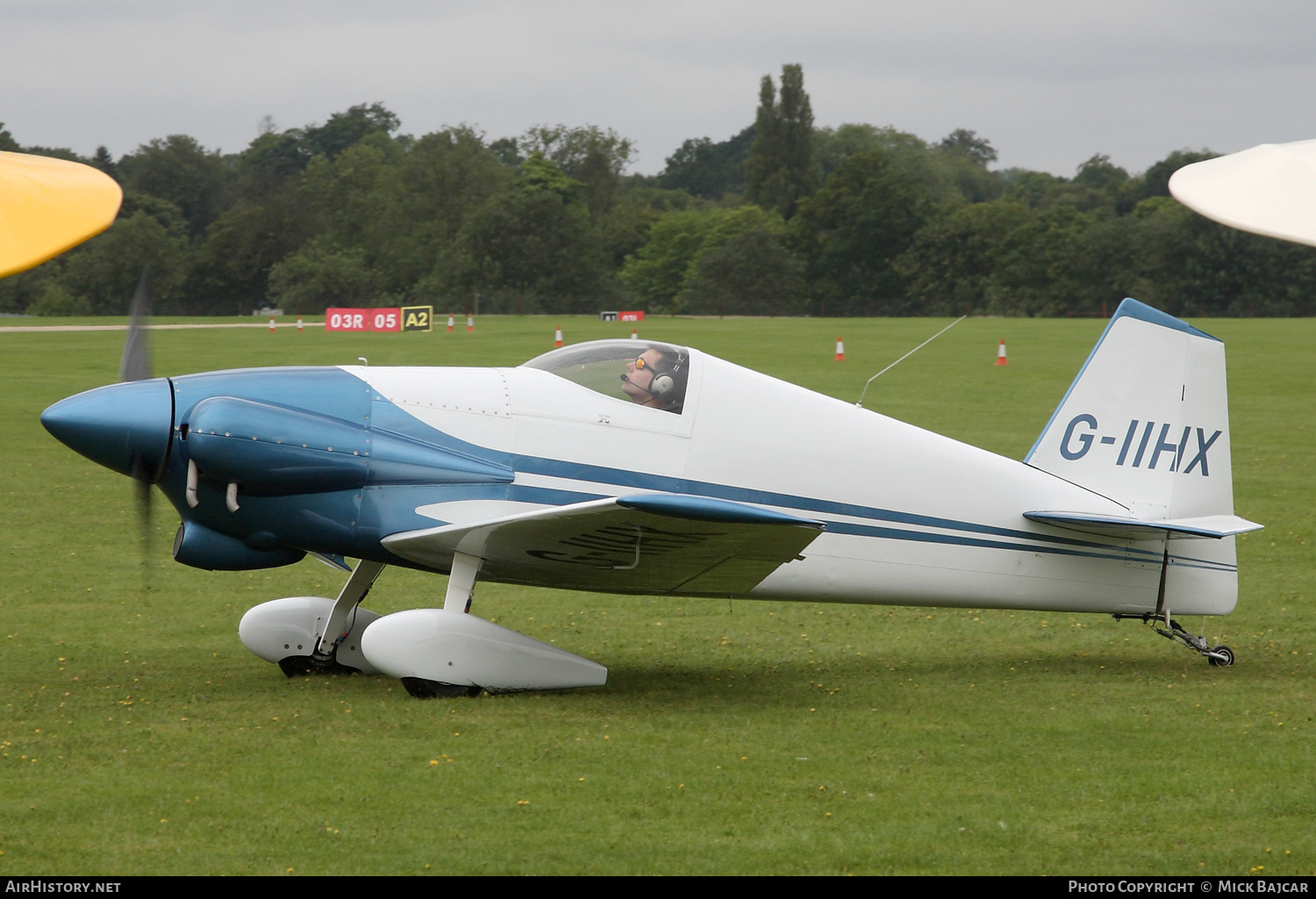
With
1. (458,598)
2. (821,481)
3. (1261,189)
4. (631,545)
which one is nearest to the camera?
(1261,189)

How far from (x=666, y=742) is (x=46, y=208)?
12.0 feet

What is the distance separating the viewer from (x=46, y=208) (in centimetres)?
446

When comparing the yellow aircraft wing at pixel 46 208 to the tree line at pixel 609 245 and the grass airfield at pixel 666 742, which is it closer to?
the grass airfield at pixel 666 742

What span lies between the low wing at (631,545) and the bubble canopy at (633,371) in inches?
27.1

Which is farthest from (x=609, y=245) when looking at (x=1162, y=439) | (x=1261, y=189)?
(x=1261, y=189)

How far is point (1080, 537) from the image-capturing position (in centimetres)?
795

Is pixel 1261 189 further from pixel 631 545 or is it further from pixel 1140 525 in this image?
pixel 1140 525

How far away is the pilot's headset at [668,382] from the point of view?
24.2 feet

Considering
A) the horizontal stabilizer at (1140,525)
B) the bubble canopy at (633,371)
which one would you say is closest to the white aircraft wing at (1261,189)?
the bubble canopy at (633,371)

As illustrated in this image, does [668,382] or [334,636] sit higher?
[668,382]

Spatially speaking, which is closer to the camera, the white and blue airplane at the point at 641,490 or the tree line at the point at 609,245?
the white and blue airplane at the point at 641,490

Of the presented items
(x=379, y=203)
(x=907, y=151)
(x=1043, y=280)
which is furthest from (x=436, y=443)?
(x=907, y=151)

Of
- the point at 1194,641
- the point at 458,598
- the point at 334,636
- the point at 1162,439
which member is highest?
the point at 1162,439
